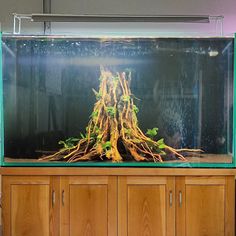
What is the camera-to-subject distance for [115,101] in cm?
208

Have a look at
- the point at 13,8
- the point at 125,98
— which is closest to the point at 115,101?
the point at 125,98

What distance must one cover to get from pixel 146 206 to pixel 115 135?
1.77 ft

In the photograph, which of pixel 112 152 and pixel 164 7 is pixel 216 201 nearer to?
pixel 112 152

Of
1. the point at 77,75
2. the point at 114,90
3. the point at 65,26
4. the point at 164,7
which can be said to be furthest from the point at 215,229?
the point at 65,26

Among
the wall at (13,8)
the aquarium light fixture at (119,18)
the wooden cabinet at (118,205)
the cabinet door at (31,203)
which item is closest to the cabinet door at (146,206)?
the wooden cabinet at (118,205)

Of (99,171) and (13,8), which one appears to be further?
(13,8)

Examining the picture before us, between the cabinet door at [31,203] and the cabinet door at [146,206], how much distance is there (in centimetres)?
50

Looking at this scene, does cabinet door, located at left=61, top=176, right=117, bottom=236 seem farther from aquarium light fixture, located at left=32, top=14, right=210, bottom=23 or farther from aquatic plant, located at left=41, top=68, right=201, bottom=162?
aquarium light fixture, located at left=32, top=14, right=210, bottom=23

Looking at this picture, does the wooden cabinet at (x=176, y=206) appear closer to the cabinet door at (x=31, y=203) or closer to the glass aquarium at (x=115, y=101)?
the glass aquarium at (x=115, y=101)

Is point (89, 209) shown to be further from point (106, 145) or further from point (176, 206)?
point (176, 206)

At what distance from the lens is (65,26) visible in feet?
8.87

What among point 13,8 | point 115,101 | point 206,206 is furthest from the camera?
→ point 13,8

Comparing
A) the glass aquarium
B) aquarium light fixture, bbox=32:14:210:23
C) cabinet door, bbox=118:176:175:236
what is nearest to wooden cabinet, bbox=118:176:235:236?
cabinet door, bbox=118:176:175:236

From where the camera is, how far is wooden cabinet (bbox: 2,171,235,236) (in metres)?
1.97
